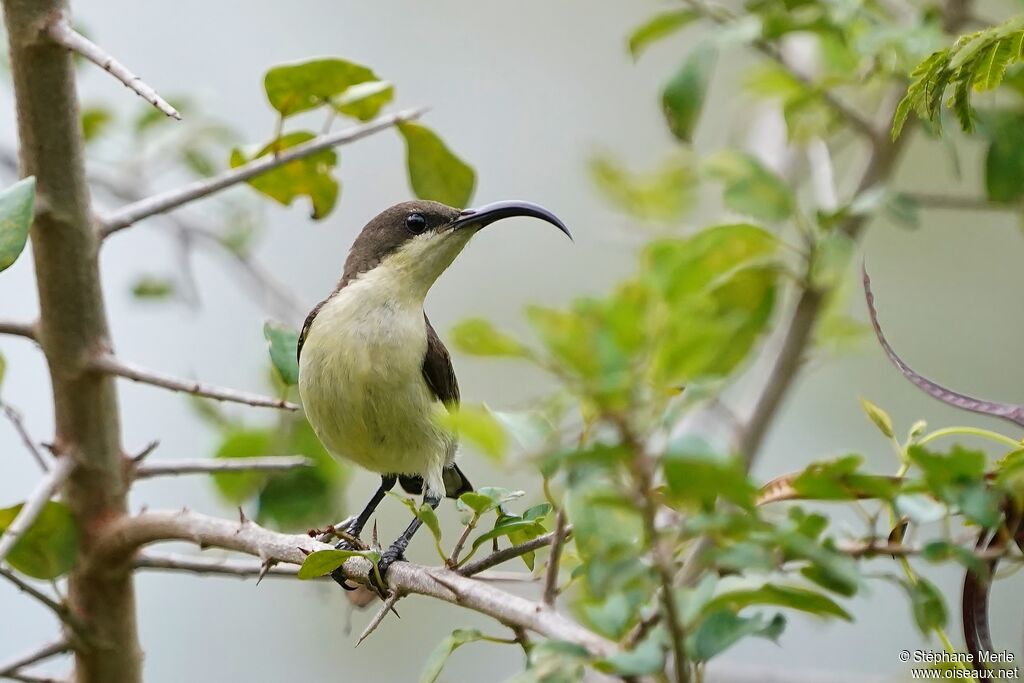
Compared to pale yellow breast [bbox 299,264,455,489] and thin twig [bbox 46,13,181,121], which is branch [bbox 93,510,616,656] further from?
thin twig [bbox 46,13,181,121]

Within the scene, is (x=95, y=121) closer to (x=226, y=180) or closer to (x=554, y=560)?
(x=226, y=180)

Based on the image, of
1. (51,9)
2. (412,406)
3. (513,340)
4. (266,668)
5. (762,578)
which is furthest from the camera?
(266,668)

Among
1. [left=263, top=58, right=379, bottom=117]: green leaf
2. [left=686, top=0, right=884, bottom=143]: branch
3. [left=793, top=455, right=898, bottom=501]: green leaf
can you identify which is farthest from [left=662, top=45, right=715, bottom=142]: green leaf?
[left=793, top=455, right=898, bottom=501]: green leaf

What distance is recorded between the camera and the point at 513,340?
4.85ft

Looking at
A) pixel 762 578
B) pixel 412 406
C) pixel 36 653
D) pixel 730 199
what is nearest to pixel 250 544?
pixel 36 653

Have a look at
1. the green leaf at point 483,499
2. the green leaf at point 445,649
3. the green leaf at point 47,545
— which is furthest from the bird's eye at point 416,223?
the green leaf at point 445,649

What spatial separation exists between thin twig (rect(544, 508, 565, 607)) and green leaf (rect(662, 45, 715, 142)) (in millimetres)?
1860

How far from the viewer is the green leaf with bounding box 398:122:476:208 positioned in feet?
10.8

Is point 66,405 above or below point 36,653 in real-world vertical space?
above

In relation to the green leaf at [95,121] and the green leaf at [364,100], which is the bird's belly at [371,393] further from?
the green leaf at [95,121]

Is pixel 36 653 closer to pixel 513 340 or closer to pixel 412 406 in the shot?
pixel 412 406

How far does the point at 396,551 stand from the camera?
350cm

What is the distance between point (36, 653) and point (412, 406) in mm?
1395

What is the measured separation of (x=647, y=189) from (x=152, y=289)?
2174 mm
